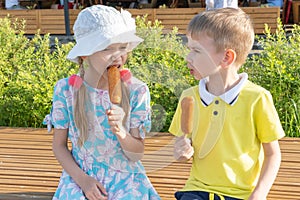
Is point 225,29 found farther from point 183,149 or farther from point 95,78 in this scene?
point 95,78

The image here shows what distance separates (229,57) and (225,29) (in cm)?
10

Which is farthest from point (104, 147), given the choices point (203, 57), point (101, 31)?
point (203, 57)

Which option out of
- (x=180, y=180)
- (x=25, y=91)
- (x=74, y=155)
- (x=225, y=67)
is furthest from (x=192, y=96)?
(x=25, y=91)

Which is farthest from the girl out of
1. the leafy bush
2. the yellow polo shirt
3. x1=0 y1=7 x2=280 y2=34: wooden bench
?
x1=0 y1=7 x2=280 y2=34: wooden bench

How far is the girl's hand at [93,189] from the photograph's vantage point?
2543 millimetres

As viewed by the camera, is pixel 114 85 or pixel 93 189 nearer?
pixel 114 85

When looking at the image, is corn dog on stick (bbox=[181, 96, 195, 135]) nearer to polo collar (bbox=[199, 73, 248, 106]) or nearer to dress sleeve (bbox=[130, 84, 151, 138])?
polo collar (bbox=[199, 73, 248, 106])

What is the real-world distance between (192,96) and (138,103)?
243 millimetres

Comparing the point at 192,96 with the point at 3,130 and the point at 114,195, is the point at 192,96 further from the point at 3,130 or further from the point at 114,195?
the point at 3,130

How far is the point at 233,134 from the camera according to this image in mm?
2400

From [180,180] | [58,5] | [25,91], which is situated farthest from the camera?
[58,5]

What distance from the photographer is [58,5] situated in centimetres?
1135

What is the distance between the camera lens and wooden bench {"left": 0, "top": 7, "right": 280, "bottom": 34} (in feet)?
30.8

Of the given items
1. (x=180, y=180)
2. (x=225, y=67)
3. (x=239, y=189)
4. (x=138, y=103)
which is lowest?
(x=180, y=180)
